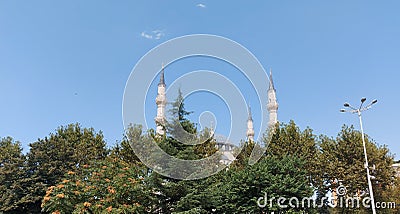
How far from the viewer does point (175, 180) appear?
13.9 meters

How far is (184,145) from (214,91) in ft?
12.8

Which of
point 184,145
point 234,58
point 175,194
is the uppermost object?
point 234,58

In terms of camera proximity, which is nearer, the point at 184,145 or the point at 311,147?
the point at 184,145

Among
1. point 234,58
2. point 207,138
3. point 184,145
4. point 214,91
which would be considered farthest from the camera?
point 207,138

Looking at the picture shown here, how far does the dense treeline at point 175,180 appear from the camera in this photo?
1309 centimetres

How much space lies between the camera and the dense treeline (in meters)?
13.1

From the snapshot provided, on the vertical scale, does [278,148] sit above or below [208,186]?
above

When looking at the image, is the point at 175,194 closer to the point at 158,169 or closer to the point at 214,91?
the point at 158,169

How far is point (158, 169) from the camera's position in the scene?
13680mm

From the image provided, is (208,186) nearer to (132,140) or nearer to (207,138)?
(207,138)

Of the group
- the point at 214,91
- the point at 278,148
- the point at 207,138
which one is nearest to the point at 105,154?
the point at 207,138

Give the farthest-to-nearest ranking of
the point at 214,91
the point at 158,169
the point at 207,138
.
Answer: the point at 207,138 < the point at 158,169 < the point at 214,91

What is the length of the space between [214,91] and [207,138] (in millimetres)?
7254

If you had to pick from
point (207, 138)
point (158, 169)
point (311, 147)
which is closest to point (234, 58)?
point (158, 169)
